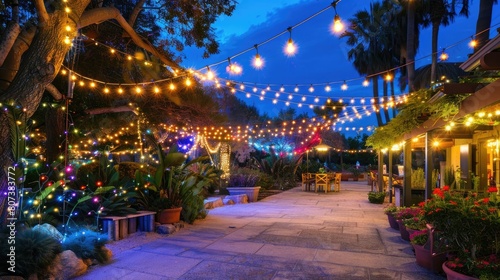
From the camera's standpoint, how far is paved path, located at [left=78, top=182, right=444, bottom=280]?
13.5 ft

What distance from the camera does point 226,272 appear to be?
4148mm

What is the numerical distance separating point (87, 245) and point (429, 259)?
3.99 meters

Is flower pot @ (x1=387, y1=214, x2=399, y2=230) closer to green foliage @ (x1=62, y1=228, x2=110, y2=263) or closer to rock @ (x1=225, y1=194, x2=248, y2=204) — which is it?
green foliage @ (x1=62, y1=228, x2=110, y2=263)

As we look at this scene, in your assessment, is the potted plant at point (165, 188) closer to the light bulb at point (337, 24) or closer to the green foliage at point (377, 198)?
the light bulb at point (337, 24)

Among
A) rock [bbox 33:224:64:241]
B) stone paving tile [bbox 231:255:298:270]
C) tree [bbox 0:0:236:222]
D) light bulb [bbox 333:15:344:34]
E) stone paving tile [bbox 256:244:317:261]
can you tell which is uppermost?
light bulb [bbox 333:15:344:34]

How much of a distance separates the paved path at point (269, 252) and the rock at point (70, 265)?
0.12 metres

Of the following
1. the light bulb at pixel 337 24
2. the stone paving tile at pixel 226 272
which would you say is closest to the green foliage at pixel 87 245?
the stone paving tile at pixel 226 272

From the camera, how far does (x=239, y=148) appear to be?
23422mm

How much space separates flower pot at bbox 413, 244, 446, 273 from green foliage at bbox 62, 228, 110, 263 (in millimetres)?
3769

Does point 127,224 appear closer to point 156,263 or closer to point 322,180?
point 156,263

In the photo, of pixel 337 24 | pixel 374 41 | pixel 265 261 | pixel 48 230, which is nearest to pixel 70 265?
pixel 48 230

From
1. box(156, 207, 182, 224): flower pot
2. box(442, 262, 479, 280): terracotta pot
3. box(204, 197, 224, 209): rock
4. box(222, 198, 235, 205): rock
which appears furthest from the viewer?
box(222, 198, 235, 205): rock

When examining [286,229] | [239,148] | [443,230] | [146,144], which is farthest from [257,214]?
[239,148]

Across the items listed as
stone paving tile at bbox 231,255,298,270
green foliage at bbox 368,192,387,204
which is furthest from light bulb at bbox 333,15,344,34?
green foliage at bbox 368,192,387,204
